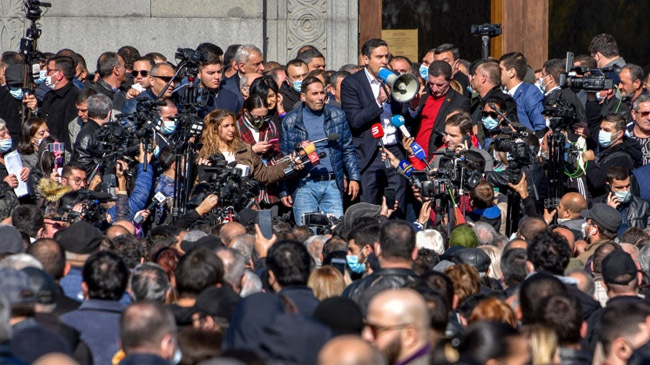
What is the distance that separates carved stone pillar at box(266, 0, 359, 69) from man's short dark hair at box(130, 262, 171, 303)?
955 centimetres

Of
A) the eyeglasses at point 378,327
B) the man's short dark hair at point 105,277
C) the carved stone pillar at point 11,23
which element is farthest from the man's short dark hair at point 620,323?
the carved stone pillar at point 11,23

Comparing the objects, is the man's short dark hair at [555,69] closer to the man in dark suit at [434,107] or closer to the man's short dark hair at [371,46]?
the man in dark suit at [434,107]

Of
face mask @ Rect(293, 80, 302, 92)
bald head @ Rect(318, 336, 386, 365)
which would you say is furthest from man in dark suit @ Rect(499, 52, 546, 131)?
bald head @ Rect(318, 336, 386, 365)

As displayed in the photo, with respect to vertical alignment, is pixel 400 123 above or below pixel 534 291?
above

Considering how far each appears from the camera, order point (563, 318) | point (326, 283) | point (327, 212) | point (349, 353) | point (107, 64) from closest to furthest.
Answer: point (349, 353) → point (563, 318) → point (326, 283) → point (327, 212) → point (107, 64)

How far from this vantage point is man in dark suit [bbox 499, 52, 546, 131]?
1346 cm

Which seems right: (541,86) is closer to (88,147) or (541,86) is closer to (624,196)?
(624,196)

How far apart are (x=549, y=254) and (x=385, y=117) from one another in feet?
17.8

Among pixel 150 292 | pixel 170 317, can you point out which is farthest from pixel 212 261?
pixel 170 317

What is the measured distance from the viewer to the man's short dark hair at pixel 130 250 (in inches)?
339

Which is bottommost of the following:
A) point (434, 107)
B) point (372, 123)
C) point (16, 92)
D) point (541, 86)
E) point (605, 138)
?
point (605, 138)

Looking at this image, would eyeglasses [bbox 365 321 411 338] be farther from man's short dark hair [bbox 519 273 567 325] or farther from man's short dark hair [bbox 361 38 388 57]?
man's short dark hair [bbox 361 38 388 57]

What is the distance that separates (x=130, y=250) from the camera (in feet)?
28.5

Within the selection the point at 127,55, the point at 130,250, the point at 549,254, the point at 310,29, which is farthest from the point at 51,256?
the point at 310,29
